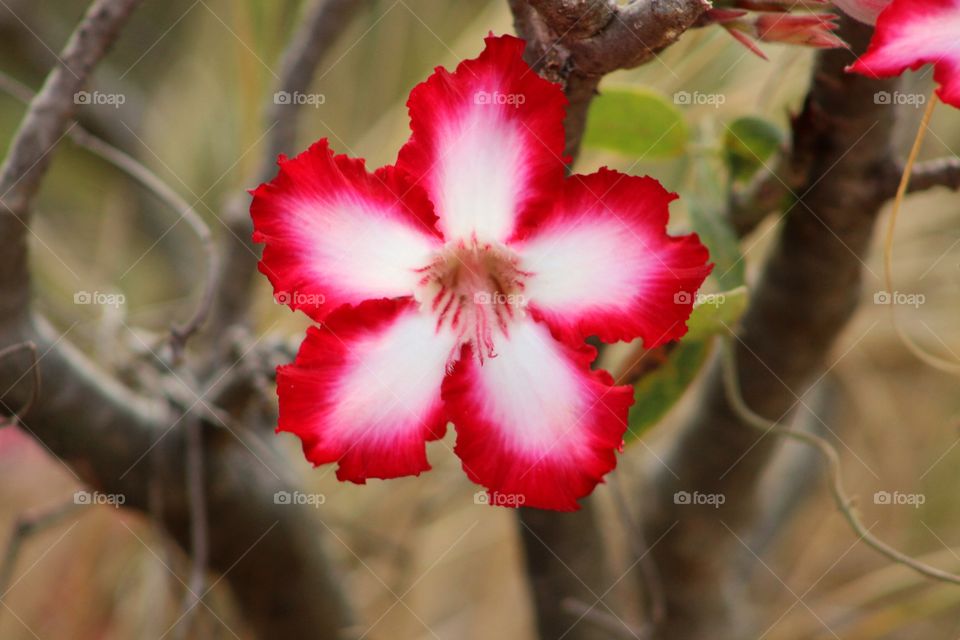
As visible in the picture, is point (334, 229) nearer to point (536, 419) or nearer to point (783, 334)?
point (536, 419)

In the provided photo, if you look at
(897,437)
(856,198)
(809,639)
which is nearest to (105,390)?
(856,198)

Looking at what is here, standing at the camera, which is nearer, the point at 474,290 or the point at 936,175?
the point at 474,290

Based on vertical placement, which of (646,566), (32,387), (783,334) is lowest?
(646,566)

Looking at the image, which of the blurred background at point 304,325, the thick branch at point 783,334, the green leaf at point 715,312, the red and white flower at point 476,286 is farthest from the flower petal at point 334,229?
the blurred background at point 304,325

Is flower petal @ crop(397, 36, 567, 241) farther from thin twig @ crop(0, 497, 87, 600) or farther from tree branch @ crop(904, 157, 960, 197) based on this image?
thin twig @ crop(0, 497, 87, 600)

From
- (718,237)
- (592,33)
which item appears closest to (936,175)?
(718,237)

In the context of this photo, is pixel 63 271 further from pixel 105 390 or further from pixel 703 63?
pixel 703 63

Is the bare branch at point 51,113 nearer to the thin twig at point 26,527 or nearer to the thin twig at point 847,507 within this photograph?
the thin twig at point 26,527
